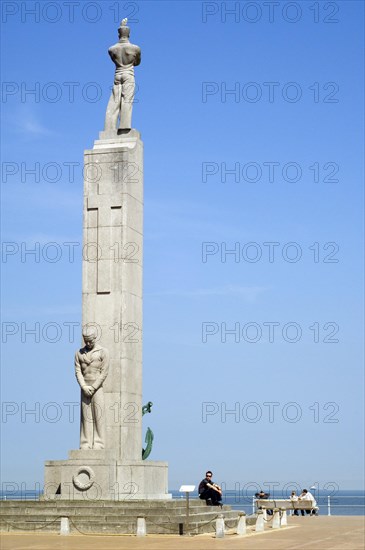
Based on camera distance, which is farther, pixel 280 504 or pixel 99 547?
pixel 280 504

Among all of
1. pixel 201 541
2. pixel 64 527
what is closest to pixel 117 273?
pixel 64 527

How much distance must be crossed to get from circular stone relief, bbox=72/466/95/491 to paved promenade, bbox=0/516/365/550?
2.73 meters

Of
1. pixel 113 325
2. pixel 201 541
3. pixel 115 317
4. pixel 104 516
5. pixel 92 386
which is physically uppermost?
pixel 115 317

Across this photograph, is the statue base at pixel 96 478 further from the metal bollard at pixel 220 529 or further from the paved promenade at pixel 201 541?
the metal bollard at pixel 220 529

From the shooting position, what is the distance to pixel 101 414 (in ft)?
101

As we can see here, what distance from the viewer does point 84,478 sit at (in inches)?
1186

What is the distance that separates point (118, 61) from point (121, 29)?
122 centimetres

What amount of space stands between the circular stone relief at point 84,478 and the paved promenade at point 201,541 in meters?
2.73

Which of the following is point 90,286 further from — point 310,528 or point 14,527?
point 310,528

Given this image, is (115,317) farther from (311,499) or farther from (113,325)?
(311,499)

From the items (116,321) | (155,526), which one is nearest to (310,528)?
(155,526)

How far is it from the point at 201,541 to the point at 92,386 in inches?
297

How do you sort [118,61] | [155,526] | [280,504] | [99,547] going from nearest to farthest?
[99,547], [155,526], [118,61], [280,504]

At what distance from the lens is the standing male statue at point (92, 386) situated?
3089cm
